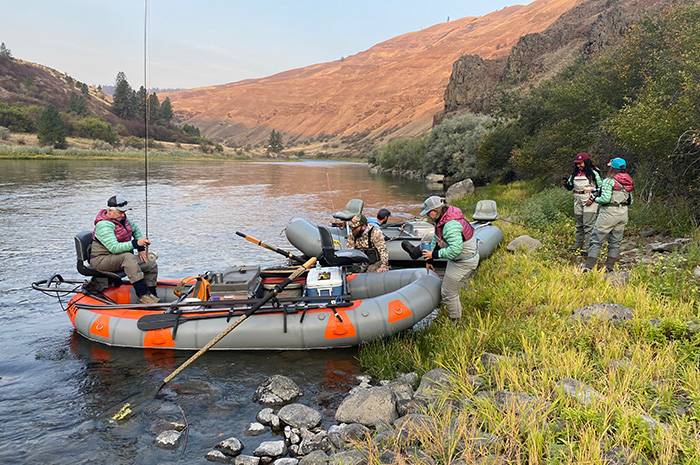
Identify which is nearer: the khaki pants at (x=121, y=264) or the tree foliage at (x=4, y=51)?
the khaki pants at (x=121, y=264)

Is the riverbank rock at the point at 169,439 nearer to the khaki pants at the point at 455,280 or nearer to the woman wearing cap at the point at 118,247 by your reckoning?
the woman wearing cap at the point at 118,247

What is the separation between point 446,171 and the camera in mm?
40438

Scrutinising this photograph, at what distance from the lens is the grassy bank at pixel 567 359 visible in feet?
12.3

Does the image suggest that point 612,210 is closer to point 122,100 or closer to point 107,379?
point 107,379

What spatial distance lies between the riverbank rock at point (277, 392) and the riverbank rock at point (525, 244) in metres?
7.09

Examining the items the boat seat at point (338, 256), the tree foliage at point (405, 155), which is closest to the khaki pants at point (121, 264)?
the boat seat at point (338, 256)

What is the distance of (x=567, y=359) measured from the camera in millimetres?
5102

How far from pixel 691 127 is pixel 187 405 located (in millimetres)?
11058

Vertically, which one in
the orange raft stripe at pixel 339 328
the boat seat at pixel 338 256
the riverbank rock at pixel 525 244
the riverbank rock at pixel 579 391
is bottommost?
the orange raft stripe at pixel 339 328

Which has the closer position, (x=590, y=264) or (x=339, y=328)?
(x=339, y=328)

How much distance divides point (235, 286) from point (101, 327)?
2.42 meters

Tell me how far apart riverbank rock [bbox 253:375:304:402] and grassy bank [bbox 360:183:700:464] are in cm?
125

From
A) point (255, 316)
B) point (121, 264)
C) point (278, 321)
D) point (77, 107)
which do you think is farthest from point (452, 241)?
point (77, 107)

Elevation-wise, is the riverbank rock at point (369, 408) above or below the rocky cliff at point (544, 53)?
below
